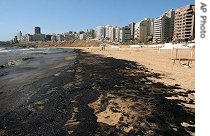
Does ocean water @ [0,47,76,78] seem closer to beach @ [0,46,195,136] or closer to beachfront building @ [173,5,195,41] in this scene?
beach @ [0,46,195,136]

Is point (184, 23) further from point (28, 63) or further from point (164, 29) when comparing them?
point (28, 63)

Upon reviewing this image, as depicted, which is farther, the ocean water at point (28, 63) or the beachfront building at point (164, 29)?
the beachfront building at point (164, 29)

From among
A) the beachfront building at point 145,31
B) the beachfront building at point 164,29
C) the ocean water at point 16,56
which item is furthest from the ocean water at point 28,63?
the beachfront building at point 145,31

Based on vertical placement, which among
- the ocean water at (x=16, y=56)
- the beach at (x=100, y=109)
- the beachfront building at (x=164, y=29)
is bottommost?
the beach at (x=100, y=109)

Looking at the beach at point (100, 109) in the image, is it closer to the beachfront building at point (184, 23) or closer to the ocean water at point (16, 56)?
the ocean water at point (16, 56)

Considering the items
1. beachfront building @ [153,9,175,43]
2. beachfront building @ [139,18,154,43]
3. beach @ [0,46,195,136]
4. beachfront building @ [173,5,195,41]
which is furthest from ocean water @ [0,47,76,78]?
beachfront building @ [139,18,154,43]

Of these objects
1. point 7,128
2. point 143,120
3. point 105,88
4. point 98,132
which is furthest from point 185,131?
point 105,88

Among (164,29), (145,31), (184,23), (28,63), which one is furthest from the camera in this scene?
Answer: (145,31)

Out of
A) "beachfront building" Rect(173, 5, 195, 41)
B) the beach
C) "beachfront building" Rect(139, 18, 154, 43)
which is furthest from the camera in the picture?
"beachfront building" Rect(139, 18, 154, 43)

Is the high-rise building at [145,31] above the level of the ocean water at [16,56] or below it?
above

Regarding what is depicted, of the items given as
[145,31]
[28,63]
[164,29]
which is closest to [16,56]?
[28,63]

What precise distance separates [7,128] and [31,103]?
4.09 meters

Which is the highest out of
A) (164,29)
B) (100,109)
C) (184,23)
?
(184,23)
